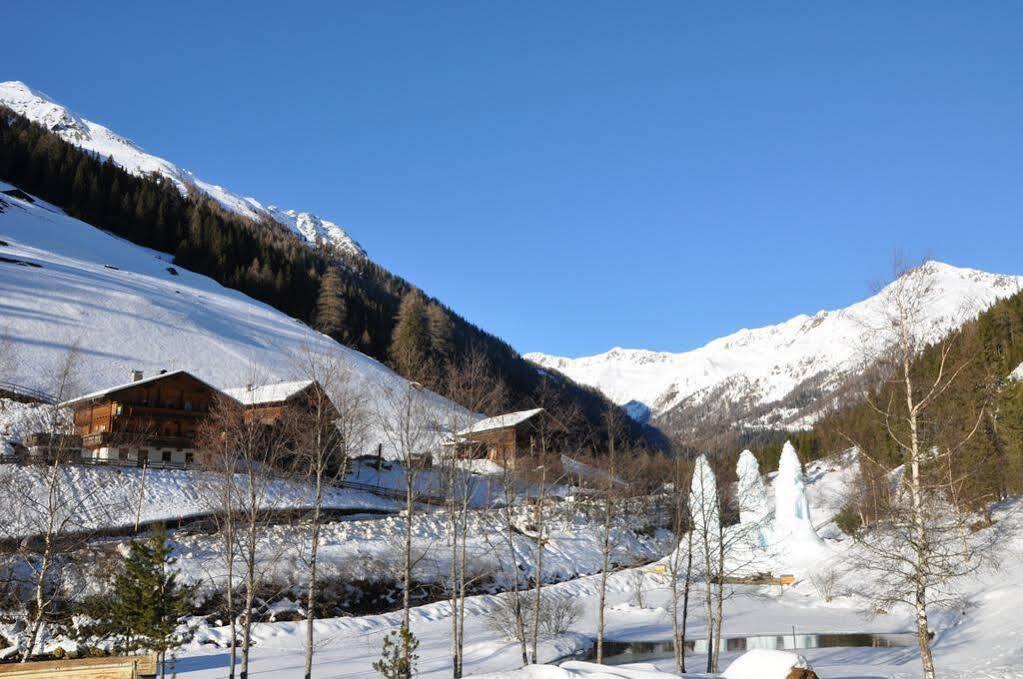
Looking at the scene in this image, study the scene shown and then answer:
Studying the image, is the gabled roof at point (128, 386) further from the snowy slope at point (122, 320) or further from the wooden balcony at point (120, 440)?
the snowy slope at point (122, 320)

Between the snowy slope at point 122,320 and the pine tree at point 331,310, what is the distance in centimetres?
697

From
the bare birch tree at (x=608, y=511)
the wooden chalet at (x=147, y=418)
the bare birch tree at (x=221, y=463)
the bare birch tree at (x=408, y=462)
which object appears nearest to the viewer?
the bare birch tree at (x=408, y=462)

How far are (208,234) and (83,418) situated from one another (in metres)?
72.3

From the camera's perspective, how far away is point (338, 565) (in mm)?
37531

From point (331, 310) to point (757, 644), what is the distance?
86176 millimetres

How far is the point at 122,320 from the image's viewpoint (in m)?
75.6

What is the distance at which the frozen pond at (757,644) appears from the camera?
32.2 meters

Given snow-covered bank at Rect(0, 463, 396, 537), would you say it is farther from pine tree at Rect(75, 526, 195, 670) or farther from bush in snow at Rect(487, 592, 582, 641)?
pine tree at Rect(75, 526, 195, 670)

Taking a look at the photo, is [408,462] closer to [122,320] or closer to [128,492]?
[128,492]

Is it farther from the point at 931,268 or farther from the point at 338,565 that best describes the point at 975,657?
the point at 338,565

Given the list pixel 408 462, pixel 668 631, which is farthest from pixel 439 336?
pixel 408 462

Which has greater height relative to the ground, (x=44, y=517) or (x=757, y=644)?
(x=44, y=517)

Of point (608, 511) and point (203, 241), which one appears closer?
point (608, 511)

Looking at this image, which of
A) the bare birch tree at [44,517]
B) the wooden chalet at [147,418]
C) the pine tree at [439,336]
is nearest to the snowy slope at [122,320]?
the wooden chalet at [147,418]
